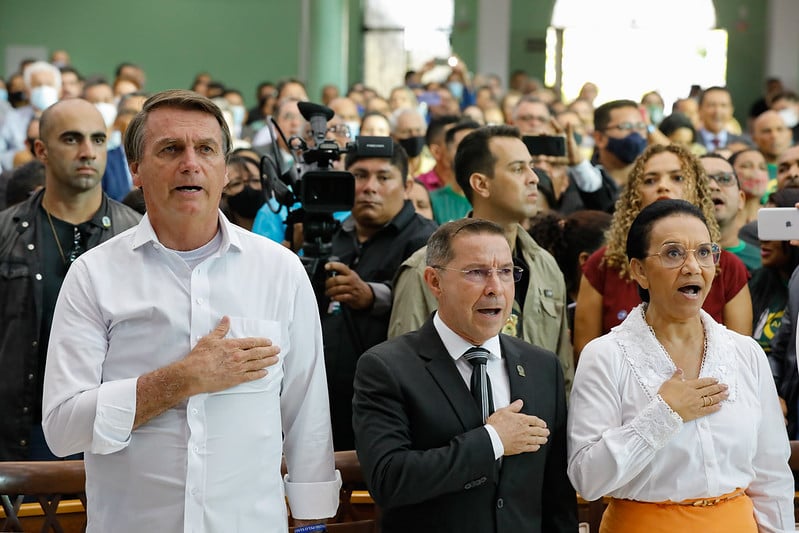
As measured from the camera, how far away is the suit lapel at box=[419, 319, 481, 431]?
2.58 meters

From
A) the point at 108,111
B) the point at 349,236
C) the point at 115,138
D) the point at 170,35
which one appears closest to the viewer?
the point at 349,236

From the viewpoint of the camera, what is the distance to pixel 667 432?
8.41 feet

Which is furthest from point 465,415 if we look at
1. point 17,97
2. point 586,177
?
point 17,97

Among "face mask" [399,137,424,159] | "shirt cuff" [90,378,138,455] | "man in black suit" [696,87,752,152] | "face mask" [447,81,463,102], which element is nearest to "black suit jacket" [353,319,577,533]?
"shirt cuff" [90,378,138,455]

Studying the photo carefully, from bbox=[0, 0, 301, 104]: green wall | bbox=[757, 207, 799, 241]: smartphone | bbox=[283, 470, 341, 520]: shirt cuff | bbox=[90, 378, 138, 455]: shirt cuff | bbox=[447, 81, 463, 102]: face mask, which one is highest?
bbox=[0, 0, 301, 104]: green wall

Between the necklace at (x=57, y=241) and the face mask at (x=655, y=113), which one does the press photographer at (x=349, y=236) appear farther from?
the face mask at (x=655, y=113)

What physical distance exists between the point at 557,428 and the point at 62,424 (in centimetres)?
114

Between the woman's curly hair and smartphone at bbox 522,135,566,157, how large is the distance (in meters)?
0.35

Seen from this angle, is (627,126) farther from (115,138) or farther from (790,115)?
(790,115)

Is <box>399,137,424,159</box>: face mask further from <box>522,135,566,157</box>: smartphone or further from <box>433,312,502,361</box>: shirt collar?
<box>433,312,502,361</box>: shirt collar

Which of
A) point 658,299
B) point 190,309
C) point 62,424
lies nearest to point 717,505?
point 658,299

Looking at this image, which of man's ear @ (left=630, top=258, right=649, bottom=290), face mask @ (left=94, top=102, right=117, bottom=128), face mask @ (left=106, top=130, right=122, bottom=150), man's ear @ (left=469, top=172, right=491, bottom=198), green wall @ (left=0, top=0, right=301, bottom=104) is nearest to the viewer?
man's ear @ (left=630, top=258, right=649, bottom=290)

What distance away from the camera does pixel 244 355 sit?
2.36 m

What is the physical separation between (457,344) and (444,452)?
0.30m
